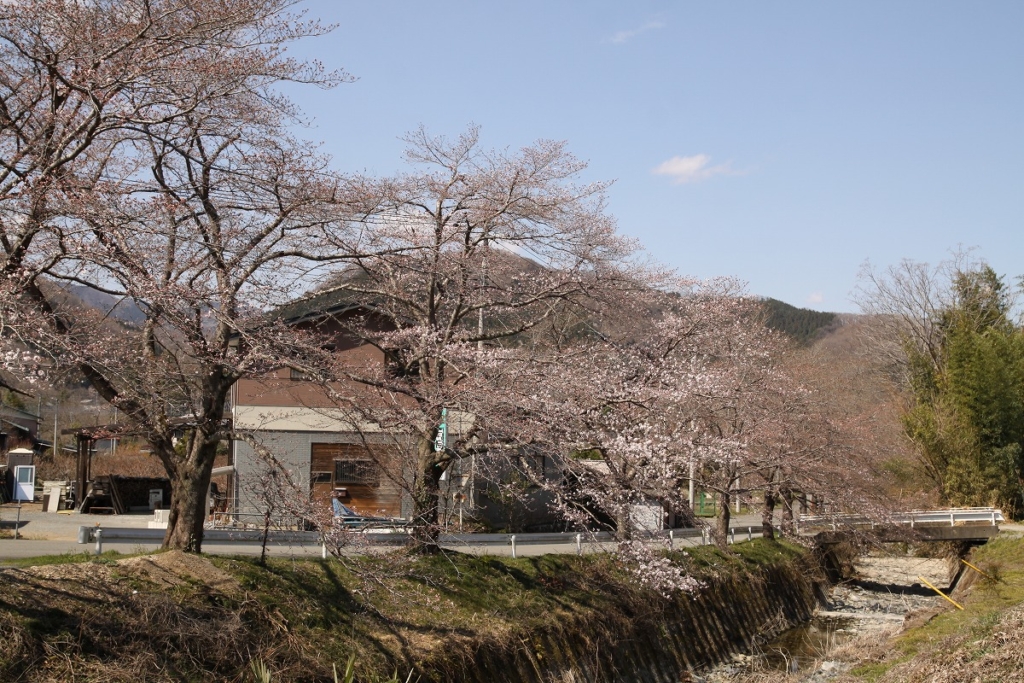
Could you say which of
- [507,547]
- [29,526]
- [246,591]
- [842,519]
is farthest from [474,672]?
[842,519]

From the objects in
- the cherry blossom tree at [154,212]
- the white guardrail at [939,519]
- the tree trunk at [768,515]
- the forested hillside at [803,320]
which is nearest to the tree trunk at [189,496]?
the cherry blossom tree at [154,212]

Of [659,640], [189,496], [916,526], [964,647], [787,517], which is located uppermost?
[189,496]

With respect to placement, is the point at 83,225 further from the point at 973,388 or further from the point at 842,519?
the point at 973,388

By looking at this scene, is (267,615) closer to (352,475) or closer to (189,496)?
(189,496)

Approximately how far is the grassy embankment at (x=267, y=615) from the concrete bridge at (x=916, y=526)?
10734 mm

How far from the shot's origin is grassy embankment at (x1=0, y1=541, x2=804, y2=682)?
29.6ft

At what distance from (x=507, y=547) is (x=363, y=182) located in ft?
27.4

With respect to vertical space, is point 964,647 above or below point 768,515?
below

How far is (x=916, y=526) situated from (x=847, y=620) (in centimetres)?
656

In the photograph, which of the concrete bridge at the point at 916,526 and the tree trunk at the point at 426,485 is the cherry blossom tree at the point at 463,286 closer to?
the tree trunk at the point at 426,485

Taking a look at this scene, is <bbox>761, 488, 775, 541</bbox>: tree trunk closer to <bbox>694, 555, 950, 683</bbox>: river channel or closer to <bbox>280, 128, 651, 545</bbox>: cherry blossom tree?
<bbox>694, 555, 950, 683</bbox>: river channel

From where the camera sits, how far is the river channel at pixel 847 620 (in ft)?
51.8

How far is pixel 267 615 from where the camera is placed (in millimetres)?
10867

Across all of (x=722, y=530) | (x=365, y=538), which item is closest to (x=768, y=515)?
(x=722, y=530)
